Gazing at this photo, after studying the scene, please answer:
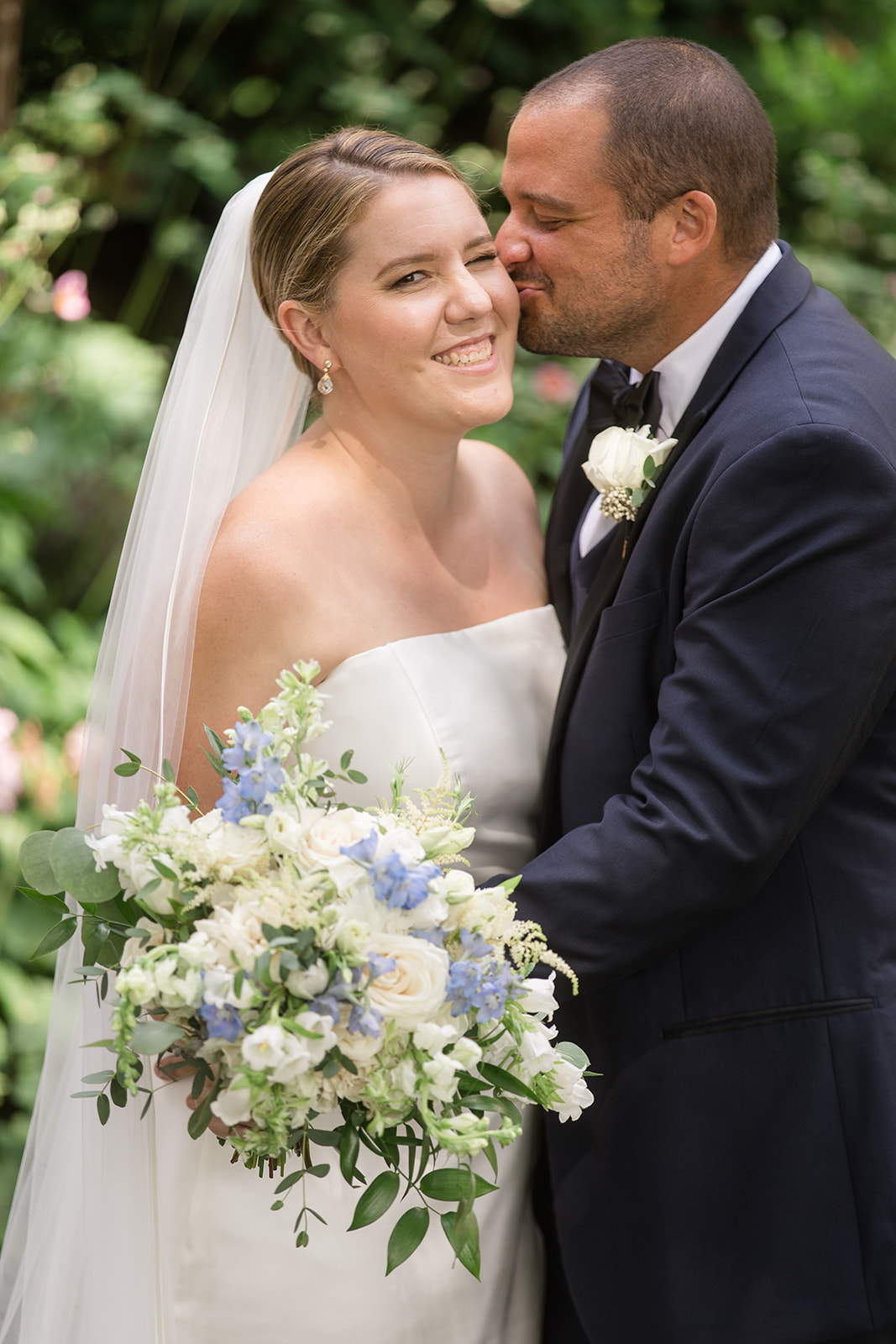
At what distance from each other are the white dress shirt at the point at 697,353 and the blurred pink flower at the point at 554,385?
2.67 m

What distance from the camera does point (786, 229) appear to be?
7320 mm

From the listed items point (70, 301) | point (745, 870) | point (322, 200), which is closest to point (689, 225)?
point (322, 200)

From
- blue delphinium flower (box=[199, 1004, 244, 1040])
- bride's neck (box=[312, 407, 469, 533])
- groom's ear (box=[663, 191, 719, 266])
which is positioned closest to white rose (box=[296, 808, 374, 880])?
blue delphinium flower (box=[199, 1004, 244, 1040])

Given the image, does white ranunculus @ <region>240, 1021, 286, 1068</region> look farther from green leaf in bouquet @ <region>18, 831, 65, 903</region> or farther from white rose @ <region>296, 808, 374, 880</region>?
green leaf in bouquet @ <region>18, 831, 65, 903</region>

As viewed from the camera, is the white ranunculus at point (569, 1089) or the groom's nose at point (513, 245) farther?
the groom's nose at point (513, 245)

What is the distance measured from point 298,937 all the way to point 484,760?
1002mm

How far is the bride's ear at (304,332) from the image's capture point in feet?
8.63

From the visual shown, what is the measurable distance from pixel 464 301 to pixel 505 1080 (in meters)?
1.50

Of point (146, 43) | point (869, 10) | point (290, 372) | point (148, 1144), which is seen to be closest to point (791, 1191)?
point (148, 1144)

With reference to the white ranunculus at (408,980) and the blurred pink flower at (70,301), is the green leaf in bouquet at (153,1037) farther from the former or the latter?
the blurred pink flower at (70,301)

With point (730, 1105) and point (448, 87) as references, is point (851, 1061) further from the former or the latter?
point (448, 87)

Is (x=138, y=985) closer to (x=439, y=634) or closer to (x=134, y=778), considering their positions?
(x=134, y=778)

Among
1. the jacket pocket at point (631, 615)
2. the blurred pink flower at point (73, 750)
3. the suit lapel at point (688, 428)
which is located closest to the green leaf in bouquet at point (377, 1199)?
the suit lapel at point (688, 428)

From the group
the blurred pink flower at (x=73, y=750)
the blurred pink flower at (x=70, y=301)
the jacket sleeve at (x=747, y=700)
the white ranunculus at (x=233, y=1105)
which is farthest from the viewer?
the blurred pink flower at (x=70, y=301)
